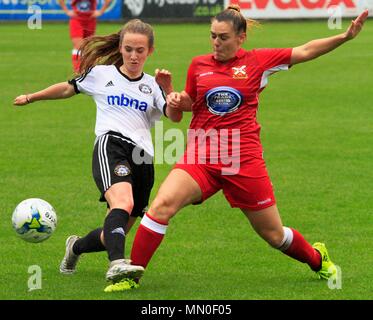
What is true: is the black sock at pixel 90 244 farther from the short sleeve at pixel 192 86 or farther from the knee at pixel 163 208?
the short sleeve at pixel 192 86

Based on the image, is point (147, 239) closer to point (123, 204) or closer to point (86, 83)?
point (123, 204)

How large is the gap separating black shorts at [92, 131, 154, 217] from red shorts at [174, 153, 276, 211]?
449mm

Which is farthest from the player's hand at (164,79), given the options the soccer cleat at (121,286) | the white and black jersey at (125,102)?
the soccer cleat at (121,286)

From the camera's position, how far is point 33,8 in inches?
1572

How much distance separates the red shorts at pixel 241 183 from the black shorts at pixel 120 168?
45 cm

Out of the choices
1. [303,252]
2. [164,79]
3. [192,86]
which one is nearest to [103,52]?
[164,79]

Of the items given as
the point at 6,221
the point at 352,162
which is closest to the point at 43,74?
the point at 352,162

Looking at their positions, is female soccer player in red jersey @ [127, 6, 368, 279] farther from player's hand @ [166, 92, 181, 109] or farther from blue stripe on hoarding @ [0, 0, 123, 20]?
blue stripe on hoarding @ [0, 0, 123, 20]

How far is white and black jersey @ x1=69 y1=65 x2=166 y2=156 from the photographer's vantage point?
8031 millimetres

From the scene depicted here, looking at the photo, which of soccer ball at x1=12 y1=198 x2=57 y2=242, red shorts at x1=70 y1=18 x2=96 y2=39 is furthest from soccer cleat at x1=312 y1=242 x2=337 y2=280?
red shorts at x1=70 y1=18 x2=96 y2=39

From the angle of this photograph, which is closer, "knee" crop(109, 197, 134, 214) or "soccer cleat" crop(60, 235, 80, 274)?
"knee" crop(109, 197, 134, 214)

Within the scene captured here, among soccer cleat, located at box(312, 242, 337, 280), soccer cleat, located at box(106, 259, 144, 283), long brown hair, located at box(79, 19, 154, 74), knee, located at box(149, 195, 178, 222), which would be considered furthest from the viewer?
long brown hair, located at box(79, 19, 154, 74)

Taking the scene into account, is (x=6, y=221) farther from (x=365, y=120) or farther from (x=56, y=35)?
(x=56, y=35)

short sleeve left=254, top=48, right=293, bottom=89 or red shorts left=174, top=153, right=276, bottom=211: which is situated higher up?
short sleeve left=254, top=48, right=293, bottom=89
